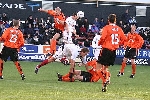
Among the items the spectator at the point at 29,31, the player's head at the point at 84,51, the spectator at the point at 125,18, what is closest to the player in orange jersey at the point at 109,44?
the player's head at the point at 84,51

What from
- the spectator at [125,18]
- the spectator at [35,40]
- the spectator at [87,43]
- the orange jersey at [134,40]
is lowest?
the spectator at [87,43]

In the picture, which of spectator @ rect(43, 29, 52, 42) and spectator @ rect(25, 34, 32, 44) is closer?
spectator @ rect(25, 34, 32, 44)

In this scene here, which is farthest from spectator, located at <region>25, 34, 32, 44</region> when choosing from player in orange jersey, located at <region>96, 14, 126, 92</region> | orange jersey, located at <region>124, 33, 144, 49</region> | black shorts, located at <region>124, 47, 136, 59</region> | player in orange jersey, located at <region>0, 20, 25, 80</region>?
player in orange jersey, located at <region>96, 14, 126, 92</region>

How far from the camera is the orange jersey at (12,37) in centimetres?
1830

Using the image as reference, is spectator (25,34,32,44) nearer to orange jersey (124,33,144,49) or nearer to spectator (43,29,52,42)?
spectator (43,29,52,42)

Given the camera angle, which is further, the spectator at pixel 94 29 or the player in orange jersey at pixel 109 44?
the spectator at pixel 94 29

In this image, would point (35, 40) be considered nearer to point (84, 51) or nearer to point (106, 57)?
point (84, 51)

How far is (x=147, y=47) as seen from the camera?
33.2 metres

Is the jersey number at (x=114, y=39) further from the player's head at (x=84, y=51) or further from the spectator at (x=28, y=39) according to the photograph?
the spectator at (x=28, y=39)

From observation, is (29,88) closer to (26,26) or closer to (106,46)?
(106,46)

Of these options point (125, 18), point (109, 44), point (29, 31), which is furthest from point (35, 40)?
point (109, 44)

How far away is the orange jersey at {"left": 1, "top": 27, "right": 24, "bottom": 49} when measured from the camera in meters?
18.3

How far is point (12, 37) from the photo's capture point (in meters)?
18.3

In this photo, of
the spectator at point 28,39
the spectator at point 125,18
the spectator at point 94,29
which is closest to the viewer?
the spectator at point 28,39
